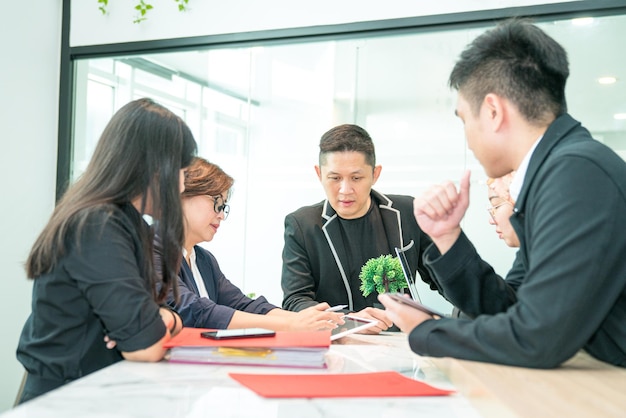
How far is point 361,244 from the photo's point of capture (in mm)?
2848

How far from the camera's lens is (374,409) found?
3.54 feet

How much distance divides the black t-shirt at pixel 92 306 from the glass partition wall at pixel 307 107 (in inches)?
92.7

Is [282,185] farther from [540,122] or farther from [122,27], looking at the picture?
[540,122]

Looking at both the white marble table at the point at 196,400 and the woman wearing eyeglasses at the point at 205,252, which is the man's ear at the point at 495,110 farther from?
the woman wearing eyeglasses at the point at 205,252

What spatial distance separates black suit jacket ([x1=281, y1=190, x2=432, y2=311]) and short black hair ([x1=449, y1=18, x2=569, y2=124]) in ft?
4.77

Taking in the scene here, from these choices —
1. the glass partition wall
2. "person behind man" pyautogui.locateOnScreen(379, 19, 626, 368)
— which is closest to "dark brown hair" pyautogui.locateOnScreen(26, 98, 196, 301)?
"person behind man" pyautogui.locateOnScreen(379, 19, 626, 368)

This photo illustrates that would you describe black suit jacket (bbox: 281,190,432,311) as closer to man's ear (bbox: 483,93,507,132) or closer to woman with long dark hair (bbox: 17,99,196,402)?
woman with long dark hair (bbox: 17,99,196,402)

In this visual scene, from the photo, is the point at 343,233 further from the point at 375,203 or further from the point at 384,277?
the point at 384,277

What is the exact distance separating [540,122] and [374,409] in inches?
Result: 30.0

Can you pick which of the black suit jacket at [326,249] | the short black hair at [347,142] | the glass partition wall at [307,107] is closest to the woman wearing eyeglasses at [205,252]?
the black suit jacket at [326,249]

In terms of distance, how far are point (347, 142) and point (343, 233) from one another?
43 cm

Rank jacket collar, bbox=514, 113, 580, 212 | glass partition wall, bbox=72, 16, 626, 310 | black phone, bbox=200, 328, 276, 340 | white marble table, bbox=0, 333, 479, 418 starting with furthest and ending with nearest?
glass partition wall, bbox=72, 16, 626, 310 < black phone, bbox=200, 328, 276, 340 < jacket collar, bbox=514, 113, 580, 212 < white marble table, bbox=0, 333, 479, 418

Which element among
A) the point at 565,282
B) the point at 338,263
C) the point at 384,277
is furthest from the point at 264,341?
the point at 338,263

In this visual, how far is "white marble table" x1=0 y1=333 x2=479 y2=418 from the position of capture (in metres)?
1.05
